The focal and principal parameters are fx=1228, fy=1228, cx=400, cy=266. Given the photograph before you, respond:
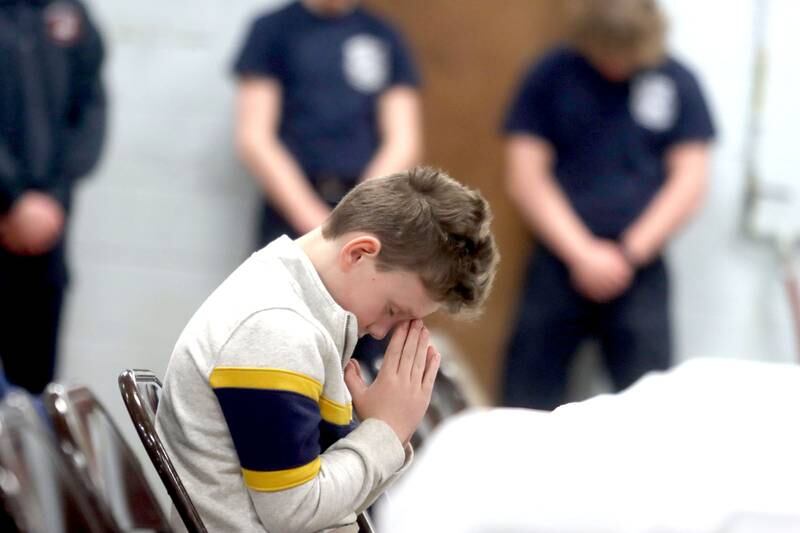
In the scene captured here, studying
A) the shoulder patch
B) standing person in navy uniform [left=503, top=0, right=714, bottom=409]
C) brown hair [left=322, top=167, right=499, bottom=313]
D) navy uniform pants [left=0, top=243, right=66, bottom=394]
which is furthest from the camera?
standing person in navy uniform [left=503, top=0, right=714, bottom=409]

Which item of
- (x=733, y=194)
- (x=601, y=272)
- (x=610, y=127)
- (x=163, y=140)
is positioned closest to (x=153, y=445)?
(x=601, y=272)

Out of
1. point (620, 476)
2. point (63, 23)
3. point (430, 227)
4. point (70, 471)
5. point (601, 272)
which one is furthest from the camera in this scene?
point (601, 272)

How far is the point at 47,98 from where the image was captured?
7.32 ft

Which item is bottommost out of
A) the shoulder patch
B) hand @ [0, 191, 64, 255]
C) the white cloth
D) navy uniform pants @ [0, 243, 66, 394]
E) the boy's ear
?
navy uniform pants @ [0, 243, 66, 394]

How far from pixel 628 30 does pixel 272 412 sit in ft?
6.33

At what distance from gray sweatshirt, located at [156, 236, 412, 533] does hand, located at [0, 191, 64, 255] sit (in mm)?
1144

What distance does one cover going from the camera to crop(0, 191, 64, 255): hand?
214cm

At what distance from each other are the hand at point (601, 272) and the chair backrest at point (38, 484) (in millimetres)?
1451

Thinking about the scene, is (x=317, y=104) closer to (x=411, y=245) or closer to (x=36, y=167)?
(x=36, y=167)

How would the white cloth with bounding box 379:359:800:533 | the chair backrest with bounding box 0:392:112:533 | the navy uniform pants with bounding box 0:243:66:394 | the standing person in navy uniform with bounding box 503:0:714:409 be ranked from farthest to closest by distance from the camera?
the standing person in navy uniform with bounding box 503:0:714:409, the navy uniform pants with bounding box 0:243:66:394, the chair backrest with bounding box 0:392:112:533, the white cloth with bounding box 379:359:800:533

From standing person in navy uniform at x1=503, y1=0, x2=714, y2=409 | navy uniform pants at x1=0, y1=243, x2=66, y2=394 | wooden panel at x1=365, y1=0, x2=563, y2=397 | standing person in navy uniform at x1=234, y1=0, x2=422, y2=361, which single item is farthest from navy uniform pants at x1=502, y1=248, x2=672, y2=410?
navy uniform pants at x1=0, y1=243, x2=66, y2=394

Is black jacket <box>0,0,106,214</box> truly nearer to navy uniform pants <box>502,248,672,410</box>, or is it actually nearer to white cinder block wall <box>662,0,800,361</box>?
navy uniform pants <box>502,248,672,410</box>

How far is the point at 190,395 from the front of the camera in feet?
3.43

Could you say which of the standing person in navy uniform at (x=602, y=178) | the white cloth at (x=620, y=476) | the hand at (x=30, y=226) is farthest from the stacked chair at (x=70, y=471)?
the standing person in navy uniform at (x=602, y=178)
